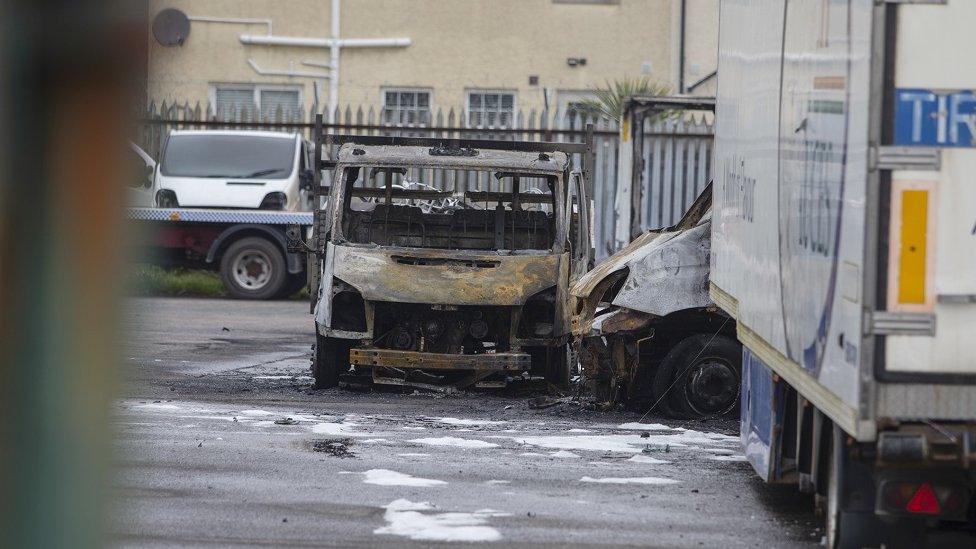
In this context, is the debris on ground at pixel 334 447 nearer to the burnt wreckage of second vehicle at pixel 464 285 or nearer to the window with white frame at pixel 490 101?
the burnt wreckage of second vehicle at pixel 464 285

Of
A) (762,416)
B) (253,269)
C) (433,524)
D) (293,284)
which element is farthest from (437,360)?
(293,284)

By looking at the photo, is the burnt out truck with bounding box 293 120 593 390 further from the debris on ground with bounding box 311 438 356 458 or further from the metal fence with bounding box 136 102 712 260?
the metal fence with bounding box 136 102 712 260

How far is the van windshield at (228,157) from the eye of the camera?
Answer: 2216 cm

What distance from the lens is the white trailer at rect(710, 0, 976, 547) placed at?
495 centimetres

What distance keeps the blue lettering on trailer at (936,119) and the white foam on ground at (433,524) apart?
2.67 m

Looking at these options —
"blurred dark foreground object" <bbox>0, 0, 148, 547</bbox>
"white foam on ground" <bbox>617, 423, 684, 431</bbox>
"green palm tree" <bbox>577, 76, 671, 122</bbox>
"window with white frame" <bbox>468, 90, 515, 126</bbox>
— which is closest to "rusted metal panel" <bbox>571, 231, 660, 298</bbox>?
"white foam on ground" <bbox>617, 423, 684, 431</bbox>

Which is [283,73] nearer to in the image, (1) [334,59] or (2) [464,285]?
(1) [334,59]

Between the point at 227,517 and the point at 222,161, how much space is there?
15.7 m

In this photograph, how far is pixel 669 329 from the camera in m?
10.8

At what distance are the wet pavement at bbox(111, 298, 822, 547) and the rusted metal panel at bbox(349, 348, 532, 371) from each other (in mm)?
294

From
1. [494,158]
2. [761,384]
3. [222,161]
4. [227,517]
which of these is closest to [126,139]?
[227,517]

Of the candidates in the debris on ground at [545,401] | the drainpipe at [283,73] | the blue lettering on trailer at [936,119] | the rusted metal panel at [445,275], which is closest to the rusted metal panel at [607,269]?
the rusted metal panel at [445,275]

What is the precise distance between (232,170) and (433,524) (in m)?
15.9

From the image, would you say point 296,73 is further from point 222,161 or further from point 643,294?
point 643,294
